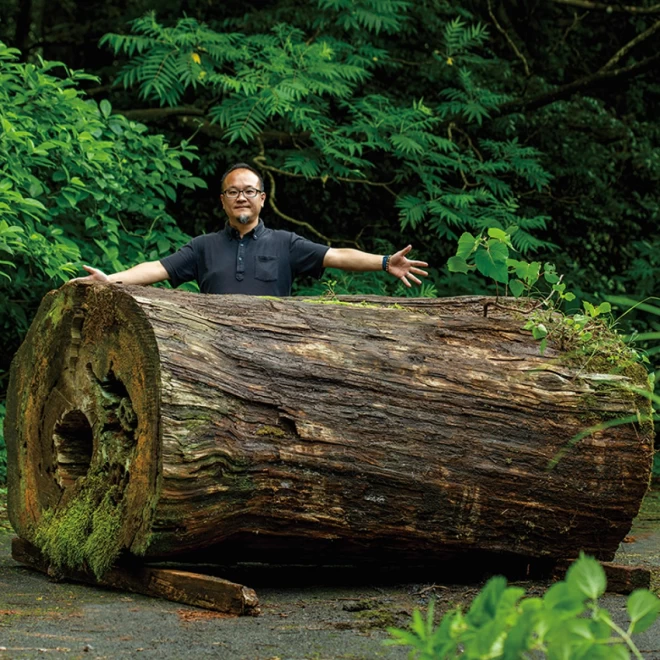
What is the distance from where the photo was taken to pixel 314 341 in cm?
425

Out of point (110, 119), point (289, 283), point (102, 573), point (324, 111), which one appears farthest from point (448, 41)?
point (102, 573)

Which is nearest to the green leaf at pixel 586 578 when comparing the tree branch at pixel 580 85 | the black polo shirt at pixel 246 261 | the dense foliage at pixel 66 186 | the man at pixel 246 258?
the man at pixel 246 258

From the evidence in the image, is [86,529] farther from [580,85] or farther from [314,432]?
[580,85]

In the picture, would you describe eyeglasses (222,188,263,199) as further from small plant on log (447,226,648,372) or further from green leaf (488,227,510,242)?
green leaf (488,227,510,242)

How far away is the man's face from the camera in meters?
5.88

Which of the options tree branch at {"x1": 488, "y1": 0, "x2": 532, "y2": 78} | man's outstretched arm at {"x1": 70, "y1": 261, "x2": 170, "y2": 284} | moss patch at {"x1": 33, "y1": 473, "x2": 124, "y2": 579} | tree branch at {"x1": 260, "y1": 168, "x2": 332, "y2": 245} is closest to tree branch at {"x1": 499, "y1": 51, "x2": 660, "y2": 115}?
tree branch at {"x1": 488, "y1": 0, "x2": 532, "y2": 78}

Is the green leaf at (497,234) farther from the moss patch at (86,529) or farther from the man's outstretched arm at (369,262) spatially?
the moss patch at (86,529)

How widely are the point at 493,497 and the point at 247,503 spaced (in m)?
1.03

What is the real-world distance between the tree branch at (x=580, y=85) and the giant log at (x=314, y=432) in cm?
606

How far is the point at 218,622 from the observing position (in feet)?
12.0

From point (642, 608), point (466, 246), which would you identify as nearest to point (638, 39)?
point (466, 246)

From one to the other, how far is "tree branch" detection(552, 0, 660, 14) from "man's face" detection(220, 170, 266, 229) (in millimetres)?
6160

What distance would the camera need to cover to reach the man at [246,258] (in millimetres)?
5746

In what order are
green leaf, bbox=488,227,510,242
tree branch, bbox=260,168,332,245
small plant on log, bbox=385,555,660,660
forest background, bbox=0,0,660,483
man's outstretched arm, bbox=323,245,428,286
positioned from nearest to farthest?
small plant on log, bbox=385,555,660,660 → green leaf, bbox=488,227,510,242 → man's outstretched arm, bbox=323,245,428,286 → forest background, bbox=0,0,660,483 → tree branch, bbox=260,168,332,245
